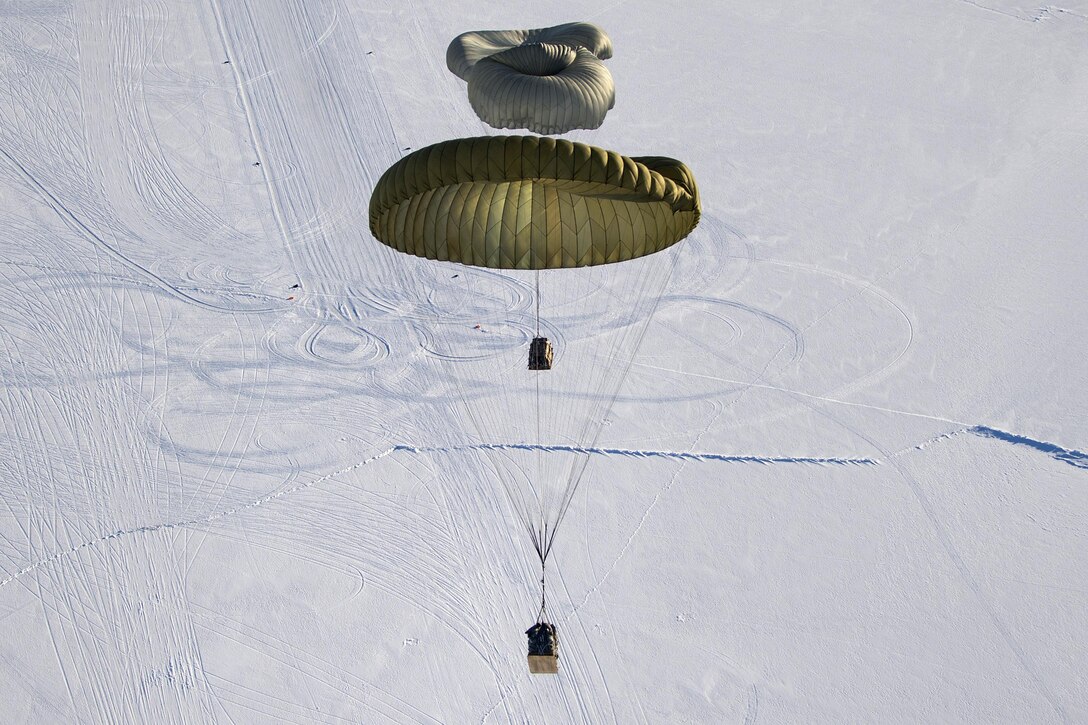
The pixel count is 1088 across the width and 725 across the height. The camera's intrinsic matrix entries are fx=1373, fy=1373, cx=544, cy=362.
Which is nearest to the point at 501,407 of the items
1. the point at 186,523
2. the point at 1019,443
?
the point at 186,523

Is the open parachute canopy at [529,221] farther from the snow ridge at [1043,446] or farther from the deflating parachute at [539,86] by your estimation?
the snow ridge at [1043,446]

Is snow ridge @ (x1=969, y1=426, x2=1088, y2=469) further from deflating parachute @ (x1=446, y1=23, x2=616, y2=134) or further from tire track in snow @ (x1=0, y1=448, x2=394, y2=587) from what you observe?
tire track in snow @ (x1=0, y1=448, x2=394, y2=587)

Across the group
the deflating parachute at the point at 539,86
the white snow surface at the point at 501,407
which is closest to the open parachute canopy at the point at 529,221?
the white snow surface at the point at 501,407

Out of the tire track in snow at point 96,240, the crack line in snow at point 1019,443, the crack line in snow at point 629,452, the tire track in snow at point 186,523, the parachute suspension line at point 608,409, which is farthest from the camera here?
the tire track in snow at point 96,240

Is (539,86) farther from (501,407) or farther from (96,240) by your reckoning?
(96,240)

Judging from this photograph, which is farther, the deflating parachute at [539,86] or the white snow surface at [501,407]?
the deflating parachute at [539,86]

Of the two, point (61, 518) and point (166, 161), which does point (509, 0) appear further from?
point (61, 518)

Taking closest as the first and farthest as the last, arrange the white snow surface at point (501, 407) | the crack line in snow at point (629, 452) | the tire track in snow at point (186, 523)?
the white snow surface at point (501, 407) < the tire track in snow at point (186, 523) < the crack line in snow at point (629, 452)
